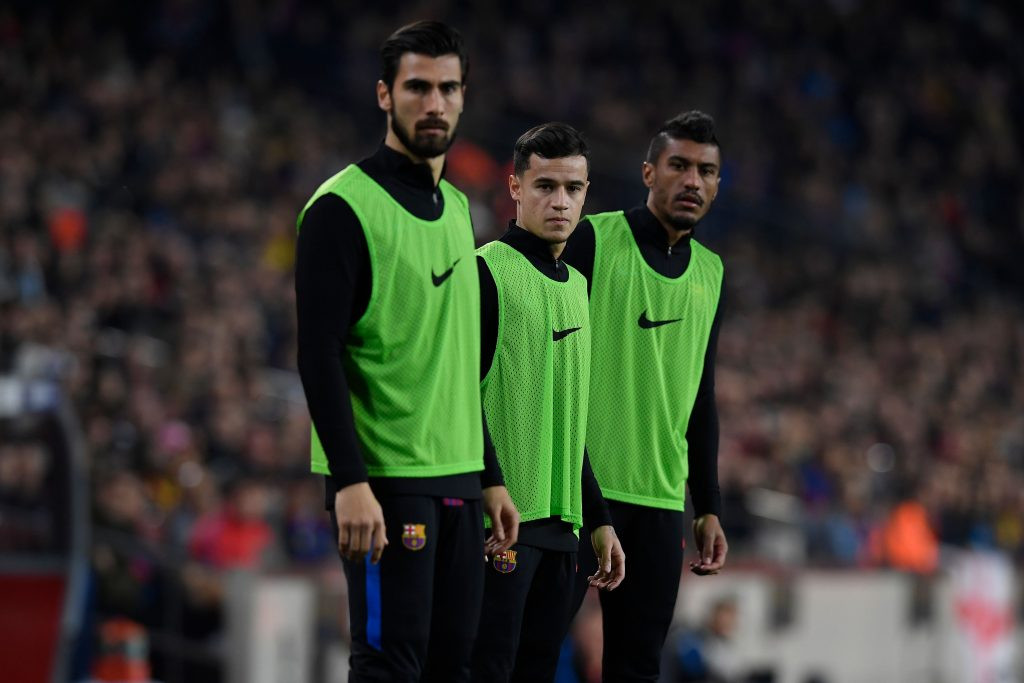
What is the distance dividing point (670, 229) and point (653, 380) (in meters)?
0.49

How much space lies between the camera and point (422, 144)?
407cm

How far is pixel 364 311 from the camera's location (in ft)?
13.2

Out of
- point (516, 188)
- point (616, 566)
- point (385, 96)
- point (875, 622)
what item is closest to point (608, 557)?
point (616, 566)

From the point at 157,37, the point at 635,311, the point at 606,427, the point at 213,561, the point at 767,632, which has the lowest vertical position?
the point at 767,632

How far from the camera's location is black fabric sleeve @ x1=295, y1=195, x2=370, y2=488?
12.6 feet

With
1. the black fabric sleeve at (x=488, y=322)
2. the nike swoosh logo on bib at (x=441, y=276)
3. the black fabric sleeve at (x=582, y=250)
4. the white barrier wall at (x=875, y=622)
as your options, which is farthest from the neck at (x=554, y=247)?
the white barrier wall at (x=875, y=622)

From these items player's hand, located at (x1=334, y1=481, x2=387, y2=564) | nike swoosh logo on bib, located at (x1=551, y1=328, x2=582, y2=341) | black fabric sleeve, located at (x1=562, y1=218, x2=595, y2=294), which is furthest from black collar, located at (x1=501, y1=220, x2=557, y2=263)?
player's hand, located at (x1=334, y1=481, x2=387, y2=564)

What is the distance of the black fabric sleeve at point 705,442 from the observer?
527cm

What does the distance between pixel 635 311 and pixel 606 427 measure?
365mm

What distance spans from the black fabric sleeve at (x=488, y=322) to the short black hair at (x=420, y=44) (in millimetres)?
681

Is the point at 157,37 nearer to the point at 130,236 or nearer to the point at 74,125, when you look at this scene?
the point at 74,125

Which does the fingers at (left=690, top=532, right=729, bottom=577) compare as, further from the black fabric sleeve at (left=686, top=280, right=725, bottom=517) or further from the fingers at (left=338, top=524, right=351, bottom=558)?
the fingers at (left=338, top=524, right=351, bottom=558)

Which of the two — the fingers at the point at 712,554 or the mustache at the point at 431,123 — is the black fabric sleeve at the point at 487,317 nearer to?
the mustache at the point at 431,123

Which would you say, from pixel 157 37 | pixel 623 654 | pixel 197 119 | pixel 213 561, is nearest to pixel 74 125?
pixel 197 119
